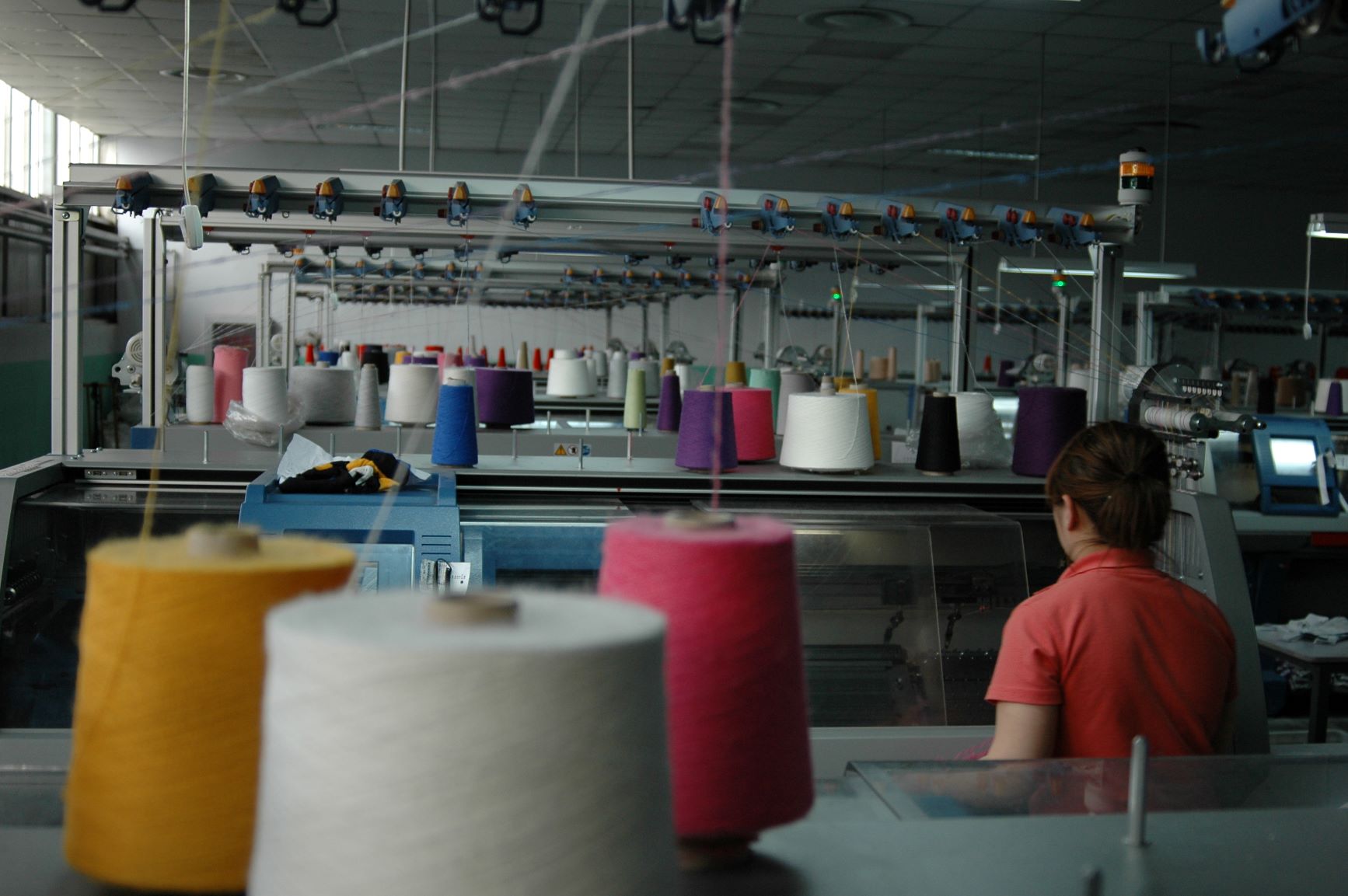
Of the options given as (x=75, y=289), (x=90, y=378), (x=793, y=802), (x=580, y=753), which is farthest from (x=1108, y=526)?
(x=90, y=378)

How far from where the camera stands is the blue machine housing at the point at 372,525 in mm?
2402

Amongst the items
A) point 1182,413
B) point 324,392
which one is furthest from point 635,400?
point 1182,413

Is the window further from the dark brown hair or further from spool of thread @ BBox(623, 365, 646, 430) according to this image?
the dark brown hair

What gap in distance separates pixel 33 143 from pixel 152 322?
9.11 metres

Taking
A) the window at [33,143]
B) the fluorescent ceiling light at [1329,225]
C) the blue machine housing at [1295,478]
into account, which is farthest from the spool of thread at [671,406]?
the window at [33,143]

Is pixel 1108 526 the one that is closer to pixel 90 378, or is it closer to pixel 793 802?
pixel 793 802

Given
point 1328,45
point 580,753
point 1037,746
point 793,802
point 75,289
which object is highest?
point 1328,45

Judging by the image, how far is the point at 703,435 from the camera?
2.98 metres

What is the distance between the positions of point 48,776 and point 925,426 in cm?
245

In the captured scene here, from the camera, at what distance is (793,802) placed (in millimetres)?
893

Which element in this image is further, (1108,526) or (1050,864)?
(1108,526)

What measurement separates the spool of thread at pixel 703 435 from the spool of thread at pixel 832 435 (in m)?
0.18

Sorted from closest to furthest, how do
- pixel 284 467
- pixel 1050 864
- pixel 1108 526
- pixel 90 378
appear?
pixel 1050 864, pixel 1108 526, pixel 284 467, pixel 90 378

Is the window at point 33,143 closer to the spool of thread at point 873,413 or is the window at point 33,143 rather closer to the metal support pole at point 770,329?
the metal support pole at point 770,329
